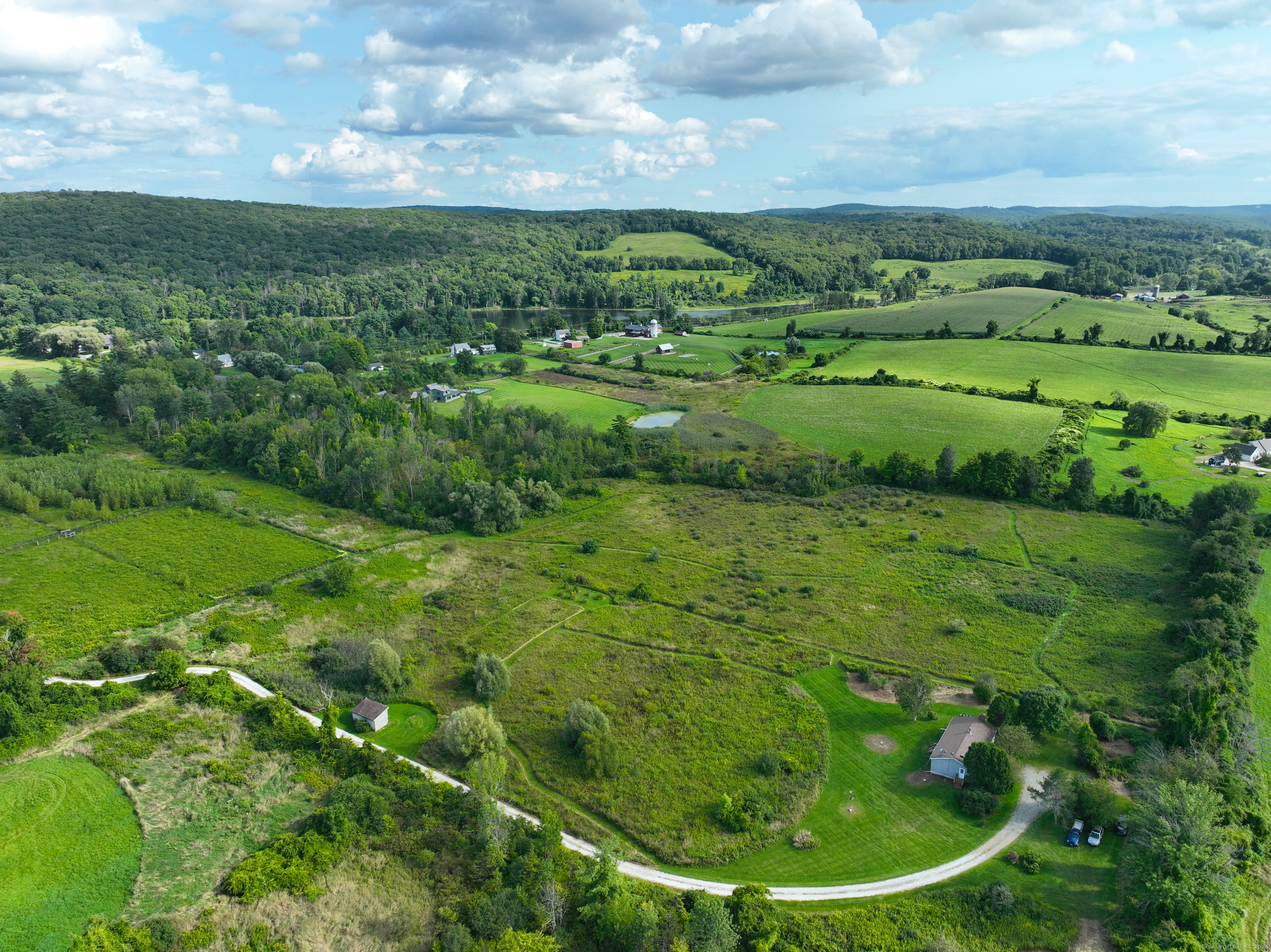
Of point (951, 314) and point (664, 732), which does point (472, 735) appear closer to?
point (664, 732)

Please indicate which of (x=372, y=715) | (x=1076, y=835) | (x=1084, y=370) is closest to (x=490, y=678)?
(x=372, y=715)

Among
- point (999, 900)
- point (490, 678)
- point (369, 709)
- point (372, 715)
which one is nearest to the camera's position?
point (999, 900)

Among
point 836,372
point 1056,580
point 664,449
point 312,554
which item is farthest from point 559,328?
point 1056,580

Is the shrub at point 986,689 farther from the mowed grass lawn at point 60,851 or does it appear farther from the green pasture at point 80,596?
the green pasture at point 80,596

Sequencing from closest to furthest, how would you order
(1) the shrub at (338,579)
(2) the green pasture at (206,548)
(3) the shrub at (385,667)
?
(3) the shrub at (385,667), (1) the shrub at (338,579), (2) the green pasture at (206,548)

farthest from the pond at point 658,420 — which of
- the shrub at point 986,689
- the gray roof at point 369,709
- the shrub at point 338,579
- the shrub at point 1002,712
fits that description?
the shrub at point 1002,712

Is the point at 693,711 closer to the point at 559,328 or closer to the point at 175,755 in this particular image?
the point at 175,755
